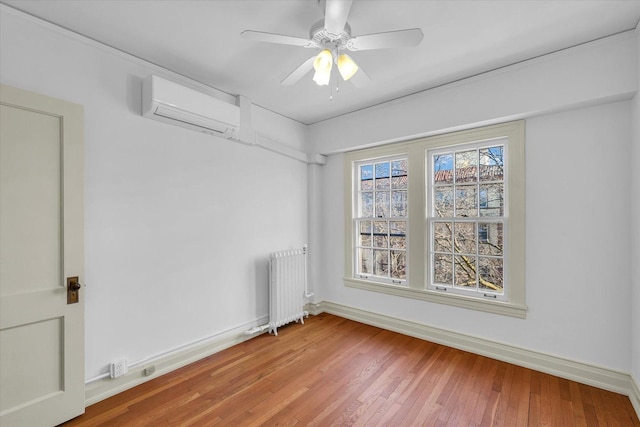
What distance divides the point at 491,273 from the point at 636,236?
1100 millimetres

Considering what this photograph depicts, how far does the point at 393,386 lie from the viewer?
92.4 inches

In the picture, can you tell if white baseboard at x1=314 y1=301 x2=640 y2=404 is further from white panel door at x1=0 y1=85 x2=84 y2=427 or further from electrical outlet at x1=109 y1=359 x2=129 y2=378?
white panel door at x1=0 y1=85 x2=84 y2=427

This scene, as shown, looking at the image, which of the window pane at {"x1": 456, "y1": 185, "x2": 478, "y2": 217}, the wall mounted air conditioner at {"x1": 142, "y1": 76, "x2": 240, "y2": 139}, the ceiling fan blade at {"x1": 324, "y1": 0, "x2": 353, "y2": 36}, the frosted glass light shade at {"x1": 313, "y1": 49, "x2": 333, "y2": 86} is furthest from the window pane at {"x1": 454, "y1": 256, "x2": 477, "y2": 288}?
Result: the wall mounted air conditioner at {"x1": 142, "y1": 76, "x2": 240, "y2": 139}

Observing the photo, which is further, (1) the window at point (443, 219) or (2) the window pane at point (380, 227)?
(2) the window pane at point (380, 227)

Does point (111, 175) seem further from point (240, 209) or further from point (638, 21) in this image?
point (638, 21)

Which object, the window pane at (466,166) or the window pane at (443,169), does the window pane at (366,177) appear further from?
the window pane at (466,166)

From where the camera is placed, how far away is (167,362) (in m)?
2.56

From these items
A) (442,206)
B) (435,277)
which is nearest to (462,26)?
(442,206)

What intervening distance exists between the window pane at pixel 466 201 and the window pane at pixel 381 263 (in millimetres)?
1052

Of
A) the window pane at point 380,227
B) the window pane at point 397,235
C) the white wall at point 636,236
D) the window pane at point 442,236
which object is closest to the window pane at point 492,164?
the window pane at point 442,236

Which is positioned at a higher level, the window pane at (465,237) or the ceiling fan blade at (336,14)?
the ceiling fan blade at (336,14)

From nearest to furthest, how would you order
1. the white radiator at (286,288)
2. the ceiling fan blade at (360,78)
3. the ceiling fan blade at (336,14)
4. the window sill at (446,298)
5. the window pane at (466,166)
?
the ceiling fan blade at (336,14) → the ceiling fan blade at (360,78) → the window sill at (446,298) → the window pane at (466,166) → the white radiator at (286,288)

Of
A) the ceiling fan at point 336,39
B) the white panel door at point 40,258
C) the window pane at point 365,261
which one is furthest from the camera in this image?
the window pane at point 365,261

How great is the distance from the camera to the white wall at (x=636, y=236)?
207cm
